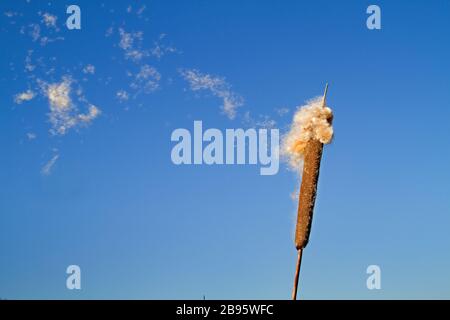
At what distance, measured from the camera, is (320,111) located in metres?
11.8
